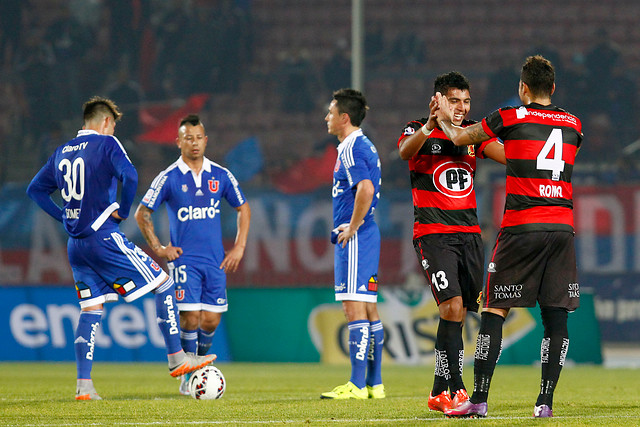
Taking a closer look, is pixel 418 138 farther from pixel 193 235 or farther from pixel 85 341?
pixel 85 341

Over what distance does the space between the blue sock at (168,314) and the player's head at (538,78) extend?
10.4 feet

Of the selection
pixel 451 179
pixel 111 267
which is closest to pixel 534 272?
pixel 451 179

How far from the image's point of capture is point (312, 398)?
7.03 meters

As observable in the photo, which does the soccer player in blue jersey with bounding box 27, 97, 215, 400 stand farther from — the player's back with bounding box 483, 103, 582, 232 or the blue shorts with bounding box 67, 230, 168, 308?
the player's back with bounding box 483, 103, 582, 232

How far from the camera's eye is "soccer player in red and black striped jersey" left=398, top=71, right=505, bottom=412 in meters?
5.75

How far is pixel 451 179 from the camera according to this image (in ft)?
19.4

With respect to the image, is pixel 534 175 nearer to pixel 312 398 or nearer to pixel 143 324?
pixel 312 398

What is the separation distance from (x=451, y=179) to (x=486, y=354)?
3.77 ft

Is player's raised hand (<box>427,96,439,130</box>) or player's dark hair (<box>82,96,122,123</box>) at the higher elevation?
player's dark hair (<box>82,96,122,123</box>)

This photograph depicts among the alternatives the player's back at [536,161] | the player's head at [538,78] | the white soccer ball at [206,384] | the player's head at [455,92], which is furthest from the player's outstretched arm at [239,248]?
the player's head at [538,78]

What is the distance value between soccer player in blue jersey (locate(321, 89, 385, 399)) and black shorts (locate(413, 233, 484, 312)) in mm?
1061

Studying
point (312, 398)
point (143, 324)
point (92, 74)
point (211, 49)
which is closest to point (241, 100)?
point (211, 49)

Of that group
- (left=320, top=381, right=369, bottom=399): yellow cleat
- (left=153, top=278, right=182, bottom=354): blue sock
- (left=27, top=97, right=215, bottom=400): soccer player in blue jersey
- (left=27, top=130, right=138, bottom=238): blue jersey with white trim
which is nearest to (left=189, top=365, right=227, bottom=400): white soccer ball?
(left=27, top=97, right=215, bottom=400): soccer player in blue jersey

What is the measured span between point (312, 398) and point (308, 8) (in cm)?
1646
